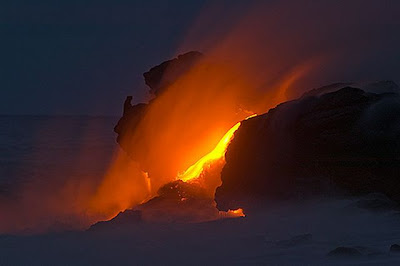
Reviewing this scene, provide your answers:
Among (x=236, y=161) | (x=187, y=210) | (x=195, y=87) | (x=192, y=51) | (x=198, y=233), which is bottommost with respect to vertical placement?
(x=198, y=233)

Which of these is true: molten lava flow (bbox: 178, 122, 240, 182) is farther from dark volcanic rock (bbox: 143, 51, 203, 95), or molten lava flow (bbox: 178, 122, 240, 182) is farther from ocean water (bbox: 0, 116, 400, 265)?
ocean water (bbox: 0, 116, 400, 265)

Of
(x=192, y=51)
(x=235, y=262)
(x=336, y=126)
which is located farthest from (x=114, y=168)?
(x=235, y=262)

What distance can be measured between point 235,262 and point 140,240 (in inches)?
101

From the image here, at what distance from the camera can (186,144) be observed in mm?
17500

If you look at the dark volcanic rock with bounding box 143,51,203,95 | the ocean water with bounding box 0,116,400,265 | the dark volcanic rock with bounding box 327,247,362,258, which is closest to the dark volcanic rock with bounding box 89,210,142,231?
the ocean water with bounding box 0,116,400,265

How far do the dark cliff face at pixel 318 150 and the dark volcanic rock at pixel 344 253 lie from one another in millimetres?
3809

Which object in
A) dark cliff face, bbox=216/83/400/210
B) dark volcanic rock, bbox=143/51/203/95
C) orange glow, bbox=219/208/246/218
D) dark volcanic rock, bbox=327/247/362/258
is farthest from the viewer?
dark volcanic rock, bbox=143/51/203/95

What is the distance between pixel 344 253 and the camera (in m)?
8.66

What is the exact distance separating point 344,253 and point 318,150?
4.67 meters

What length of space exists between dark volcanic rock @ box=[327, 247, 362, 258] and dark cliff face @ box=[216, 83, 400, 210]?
3.81 meters

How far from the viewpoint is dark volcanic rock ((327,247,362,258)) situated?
8.59 meters

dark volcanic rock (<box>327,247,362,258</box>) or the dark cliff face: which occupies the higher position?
the dark cliff face

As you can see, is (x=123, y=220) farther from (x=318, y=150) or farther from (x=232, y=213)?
(x=318, y=150)

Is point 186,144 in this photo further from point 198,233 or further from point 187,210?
point 198,233
